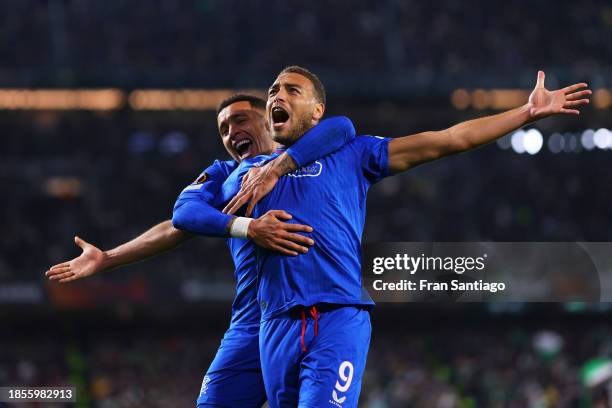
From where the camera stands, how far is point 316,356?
388cm

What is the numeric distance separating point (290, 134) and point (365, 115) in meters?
22.7

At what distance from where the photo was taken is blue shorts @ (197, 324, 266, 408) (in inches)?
182

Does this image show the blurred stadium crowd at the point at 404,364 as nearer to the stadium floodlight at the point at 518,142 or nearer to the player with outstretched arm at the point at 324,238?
the stadium floodlight at the point at 518,142

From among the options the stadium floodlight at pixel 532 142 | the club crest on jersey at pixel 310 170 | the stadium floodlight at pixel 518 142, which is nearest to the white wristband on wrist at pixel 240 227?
the club crest on jersey at pixel 310 170

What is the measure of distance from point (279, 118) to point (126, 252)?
1.27 meters

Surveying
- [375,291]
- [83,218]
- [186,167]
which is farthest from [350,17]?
[375,291]

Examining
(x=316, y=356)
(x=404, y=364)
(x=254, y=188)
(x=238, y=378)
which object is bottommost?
A: (x=316, y=356)

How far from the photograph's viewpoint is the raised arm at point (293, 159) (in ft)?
13.5

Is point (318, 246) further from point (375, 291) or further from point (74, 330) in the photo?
point (74, 330)

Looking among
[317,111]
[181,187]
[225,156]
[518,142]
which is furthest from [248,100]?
[518,142]

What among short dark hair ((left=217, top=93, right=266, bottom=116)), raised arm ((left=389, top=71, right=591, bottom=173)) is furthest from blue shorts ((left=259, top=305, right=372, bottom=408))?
short dark hair ((left=217, top=93, right=266, bottom=116))

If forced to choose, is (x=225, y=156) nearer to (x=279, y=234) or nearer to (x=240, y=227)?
(x=240, y=227)

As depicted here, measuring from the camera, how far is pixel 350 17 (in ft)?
85.8

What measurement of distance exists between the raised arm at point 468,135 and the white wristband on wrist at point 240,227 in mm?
650
